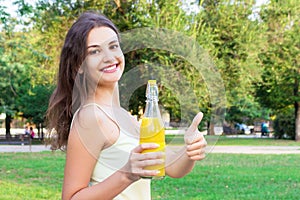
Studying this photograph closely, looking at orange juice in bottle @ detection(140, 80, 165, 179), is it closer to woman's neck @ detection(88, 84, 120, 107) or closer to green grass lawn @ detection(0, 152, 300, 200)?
woman's neck @ detection(88, 84, 120, 107)

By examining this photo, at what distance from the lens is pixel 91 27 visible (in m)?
1.88

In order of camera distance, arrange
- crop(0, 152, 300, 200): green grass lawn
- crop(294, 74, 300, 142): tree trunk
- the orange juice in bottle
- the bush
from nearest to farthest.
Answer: the orange juice in bottle, crop(0, 152, 300, 200): green grass lawn, crop(294, 74, 300, 142): tree trunk, the bush

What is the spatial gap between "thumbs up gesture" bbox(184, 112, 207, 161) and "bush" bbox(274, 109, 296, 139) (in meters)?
31.4

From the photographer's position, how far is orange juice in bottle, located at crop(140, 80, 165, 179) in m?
1.51

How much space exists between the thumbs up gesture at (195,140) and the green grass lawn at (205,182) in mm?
6148

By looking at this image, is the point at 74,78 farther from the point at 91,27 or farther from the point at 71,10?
the point at 71,10

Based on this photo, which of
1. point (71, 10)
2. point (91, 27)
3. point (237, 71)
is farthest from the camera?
point (237, 71)

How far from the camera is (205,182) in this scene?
9672 millimetres

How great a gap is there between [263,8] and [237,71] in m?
3.99

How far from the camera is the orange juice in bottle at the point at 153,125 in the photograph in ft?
4.96

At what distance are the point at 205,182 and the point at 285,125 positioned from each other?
24.2m

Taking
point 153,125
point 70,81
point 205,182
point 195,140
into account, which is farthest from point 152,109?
point 205,182

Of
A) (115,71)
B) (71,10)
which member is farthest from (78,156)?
(71,10)

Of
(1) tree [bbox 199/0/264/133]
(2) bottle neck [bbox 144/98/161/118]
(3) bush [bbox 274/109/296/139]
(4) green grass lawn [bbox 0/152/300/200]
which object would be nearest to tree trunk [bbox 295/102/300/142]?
(3) bush [bbox 274/109/296/139]
